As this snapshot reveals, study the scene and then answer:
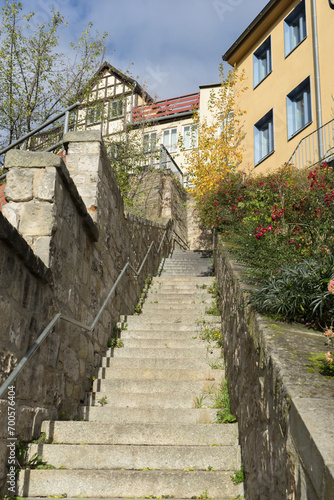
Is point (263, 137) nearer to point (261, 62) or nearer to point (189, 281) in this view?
point (261, 62)

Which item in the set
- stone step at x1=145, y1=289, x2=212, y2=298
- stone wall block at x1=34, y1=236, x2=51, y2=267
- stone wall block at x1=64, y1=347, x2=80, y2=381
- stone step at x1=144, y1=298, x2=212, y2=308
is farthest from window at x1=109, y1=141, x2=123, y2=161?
stone wall block at x1=34, y1=236, x2=51, y2=267

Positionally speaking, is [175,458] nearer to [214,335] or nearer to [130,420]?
[130,420]

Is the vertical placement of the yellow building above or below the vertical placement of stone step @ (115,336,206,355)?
above

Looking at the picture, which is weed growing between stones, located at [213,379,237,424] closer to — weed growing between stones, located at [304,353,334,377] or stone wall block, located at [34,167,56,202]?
weed growing between stones, located at [304,353,334,377]

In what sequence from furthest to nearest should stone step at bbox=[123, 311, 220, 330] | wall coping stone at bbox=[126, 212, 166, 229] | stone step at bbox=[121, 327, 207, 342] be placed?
1. wall coping stone at bbox=[126, 212, 166, 229]
2. stone step at bbox=[123, 311, 220, 330]
3. stone step at bbox=[121, 327, 207, 342]

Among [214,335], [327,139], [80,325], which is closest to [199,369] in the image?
[214,335]

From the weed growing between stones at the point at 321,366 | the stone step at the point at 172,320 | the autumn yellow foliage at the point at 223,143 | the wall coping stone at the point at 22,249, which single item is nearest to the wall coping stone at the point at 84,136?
the wall coping stone at the point at 22,249

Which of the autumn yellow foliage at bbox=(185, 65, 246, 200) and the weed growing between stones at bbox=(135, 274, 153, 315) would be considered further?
the autumn yellow foliage at bbox=(185, 65, 246, 200)

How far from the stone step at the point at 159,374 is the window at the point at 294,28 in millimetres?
10089

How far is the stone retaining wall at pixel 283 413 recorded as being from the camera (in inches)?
55.0

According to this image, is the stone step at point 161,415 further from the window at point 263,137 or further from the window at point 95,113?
the window at point 95,113

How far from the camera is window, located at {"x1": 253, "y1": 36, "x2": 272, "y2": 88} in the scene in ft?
43.2

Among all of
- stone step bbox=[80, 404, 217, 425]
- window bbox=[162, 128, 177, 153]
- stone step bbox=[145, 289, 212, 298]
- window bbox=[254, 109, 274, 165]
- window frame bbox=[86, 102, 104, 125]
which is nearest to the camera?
stone step bbox=[80, 404, 217, 425]

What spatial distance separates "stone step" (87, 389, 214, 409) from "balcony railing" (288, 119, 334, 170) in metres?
6.58
